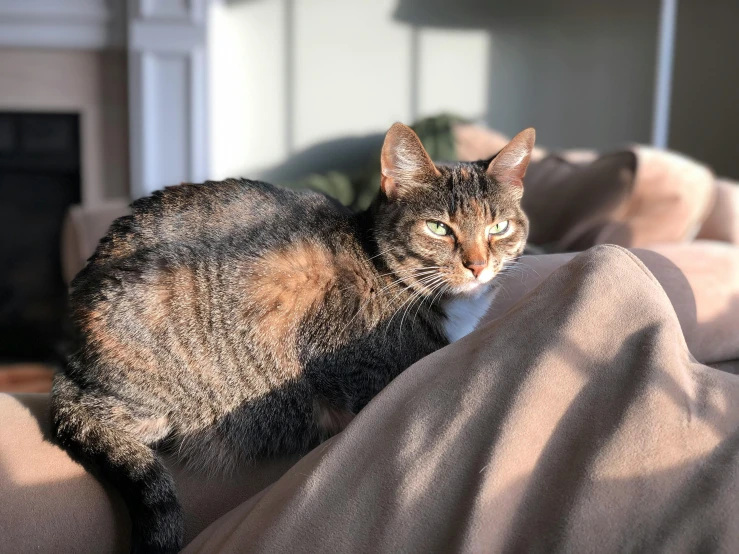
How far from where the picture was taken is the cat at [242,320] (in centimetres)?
94

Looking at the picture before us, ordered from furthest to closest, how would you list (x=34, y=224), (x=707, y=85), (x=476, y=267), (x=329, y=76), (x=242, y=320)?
(x=329, y=76)
(x=34, y=224)
(x=707, y=85)
(x=476, y=267)
(x=242, y=320)

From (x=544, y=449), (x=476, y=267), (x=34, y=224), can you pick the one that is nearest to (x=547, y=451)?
(x=544, y=449)

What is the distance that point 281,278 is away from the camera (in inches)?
39.4

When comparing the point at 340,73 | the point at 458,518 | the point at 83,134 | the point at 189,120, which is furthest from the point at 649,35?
the point at 458,518

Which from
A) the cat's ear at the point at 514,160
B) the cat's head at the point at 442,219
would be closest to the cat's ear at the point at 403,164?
the cat's head at the point at 442,219

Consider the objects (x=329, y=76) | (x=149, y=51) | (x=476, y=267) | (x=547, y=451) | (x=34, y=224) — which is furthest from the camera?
(x=329, y=76)

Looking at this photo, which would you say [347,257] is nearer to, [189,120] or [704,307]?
[704,307]

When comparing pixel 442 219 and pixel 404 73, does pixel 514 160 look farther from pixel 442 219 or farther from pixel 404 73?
pixel 404 73

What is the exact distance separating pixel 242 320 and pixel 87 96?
→ 253 centimetres

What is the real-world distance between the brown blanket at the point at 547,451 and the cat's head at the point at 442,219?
0.39 metres

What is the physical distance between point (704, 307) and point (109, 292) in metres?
0.81

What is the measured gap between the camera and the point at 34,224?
126 inches

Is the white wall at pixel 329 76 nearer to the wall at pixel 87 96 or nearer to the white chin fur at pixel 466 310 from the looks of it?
the wall at pixel 87 96

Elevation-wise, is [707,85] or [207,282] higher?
[707,85]
